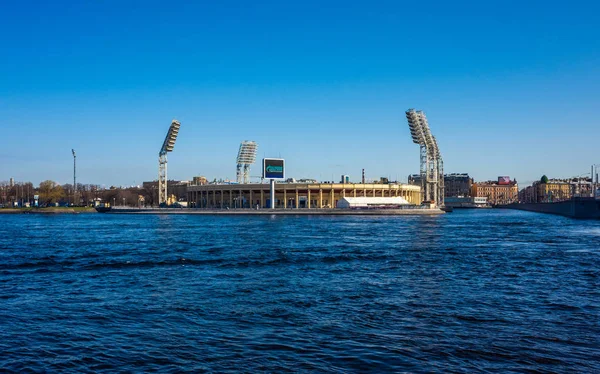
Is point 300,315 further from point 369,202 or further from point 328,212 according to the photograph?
point 369,202

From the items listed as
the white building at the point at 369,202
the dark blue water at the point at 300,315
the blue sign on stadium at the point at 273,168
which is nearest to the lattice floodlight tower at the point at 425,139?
the white building at the point at 369,202

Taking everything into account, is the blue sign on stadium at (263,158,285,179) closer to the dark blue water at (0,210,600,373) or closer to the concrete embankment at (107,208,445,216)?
the concrete embankment at (107,208,445,216)

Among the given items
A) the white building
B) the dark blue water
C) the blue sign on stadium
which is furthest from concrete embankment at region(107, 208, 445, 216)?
the dark blue water

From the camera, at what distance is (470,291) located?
72.4ft

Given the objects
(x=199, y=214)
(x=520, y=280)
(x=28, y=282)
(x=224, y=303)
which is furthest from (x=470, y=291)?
(x=199, y=214)

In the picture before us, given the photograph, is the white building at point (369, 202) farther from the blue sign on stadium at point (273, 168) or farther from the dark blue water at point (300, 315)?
the dark blue water at point (300, 315)

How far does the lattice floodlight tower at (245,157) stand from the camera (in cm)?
16288

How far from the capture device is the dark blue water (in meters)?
12.9

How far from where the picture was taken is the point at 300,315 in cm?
1752

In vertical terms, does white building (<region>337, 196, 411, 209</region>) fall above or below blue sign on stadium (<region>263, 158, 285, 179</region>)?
below

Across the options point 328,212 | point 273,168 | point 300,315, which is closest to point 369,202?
point 328,212

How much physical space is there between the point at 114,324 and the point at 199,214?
124 metres

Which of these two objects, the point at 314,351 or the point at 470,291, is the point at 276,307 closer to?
the point at 314,351

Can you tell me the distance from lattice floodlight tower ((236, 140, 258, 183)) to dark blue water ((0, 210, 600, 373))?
130 m
